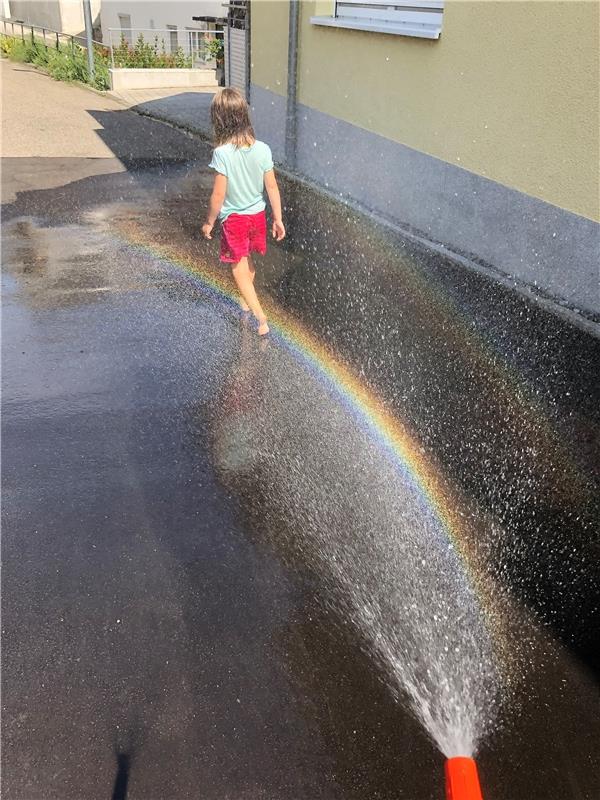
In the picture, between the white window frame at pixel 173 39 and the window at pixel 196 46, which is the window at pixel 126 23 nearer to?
the white window frame at pixel 173 39

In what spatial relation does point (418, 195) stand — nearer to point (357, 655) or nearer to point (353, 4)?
point (353, 4)

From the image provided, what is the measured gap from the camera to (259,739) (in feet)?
7.58

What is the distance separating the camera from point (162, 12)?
73.9 feet

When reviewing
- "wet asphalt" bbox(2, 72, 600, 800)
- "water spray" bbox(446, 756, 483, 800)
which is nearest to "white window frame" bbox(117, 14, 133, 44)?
"wet asphalt" bbox(2, 72, 600, 800)

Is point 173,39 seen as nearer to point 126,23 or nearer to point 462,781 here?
point 126,23

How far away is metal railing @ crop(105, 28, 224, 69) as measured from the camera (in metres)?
20.1

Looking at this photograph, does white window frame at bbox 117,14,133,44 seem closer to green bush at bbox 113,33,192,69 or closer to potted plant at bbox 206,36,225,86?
green bush at bbox 113,33,192,69

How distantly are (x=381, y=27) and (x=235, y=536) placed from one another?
6.77 meters

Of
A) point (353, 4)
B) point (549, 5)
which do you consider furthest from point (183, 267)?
point (353, 4)

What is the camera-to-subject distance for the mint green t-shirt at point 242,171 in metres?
4.78

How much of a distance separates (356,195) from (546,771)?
781 centimetres

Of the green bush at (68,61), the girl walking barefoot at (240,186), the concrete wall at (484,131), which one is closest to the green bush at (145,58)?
the green bush at (68,61)

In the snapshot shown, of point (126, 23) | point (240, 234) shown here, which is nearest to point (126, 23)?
point (126, 23)

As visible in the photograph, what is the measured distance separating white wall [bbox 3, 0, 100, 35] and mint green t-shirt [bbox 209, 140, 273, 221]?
29173mm
